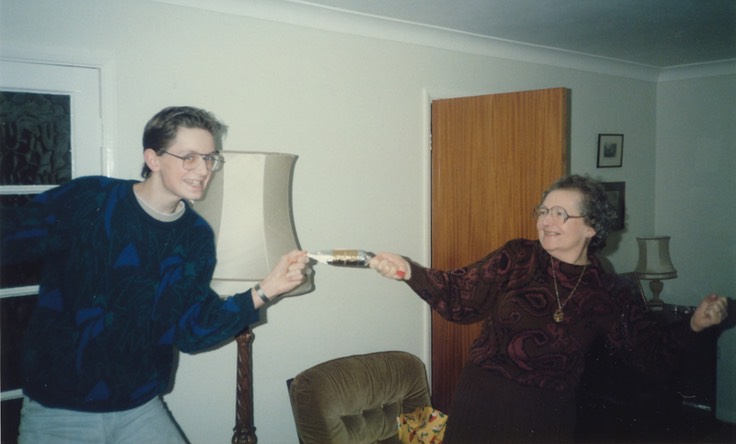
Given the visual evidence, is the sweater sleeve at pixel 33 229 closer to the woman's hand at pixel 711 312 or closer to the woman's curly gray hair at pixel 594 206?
the woman's curly gray hair at pixel 594 206

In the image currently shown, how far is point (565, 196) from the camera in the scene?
77.3 inches

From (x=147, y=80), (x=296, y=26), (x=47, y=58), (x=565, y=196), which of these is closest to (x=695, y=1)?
(x=565, y=196)

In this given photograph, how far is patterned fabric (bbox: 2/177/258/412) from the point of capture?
4.93ft

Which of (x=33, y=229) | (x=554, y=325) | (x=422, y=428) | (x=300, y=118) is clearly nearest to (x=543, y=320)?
(x=554, y=325)

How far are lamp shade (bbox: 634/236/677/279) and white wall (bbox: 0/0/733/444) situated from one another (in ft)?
5.82

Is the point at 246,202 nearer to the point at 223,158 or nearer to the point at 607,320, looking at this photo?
the point at 223,158

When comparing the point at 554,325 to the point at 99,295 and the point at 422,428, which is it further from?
the point at 99,295

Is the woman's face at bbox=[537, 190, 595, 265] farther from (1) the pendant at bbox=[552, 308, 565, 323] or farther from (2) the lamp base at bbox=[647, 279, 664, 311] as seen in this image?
(2) the lamp base at bbox=[647, 279, 664, 311]

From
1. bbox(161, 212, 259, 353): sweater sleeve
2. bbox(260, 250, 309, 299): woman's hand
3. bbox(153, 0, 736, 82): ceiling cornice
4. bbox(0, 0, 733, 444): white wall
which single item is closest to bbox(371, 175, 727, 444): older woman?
bbox(260, 250, 309, 299): woman's hand

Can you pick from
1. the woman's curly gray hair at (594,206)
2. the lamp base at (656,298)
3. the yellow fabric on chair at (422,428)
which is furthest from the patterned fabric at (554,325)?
the lamp base at (656,298)

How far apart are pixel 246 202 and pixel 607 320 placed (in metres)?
1.51

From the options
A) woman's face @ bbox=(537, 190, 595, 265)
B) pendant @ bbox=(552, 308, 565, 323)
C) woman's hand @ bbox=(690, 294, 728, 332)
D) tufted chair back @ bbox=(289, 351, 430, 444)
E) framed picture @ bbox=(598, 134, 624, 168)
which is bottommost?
tufted chair back @ bbox=(289, 351, 430, 444)

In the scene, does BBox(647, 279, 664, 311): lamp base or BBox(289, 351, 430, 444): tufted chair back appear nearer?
BBox(289, 351, 430, 444): tufted chair back

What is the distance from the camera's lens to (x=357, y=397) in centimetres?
243
